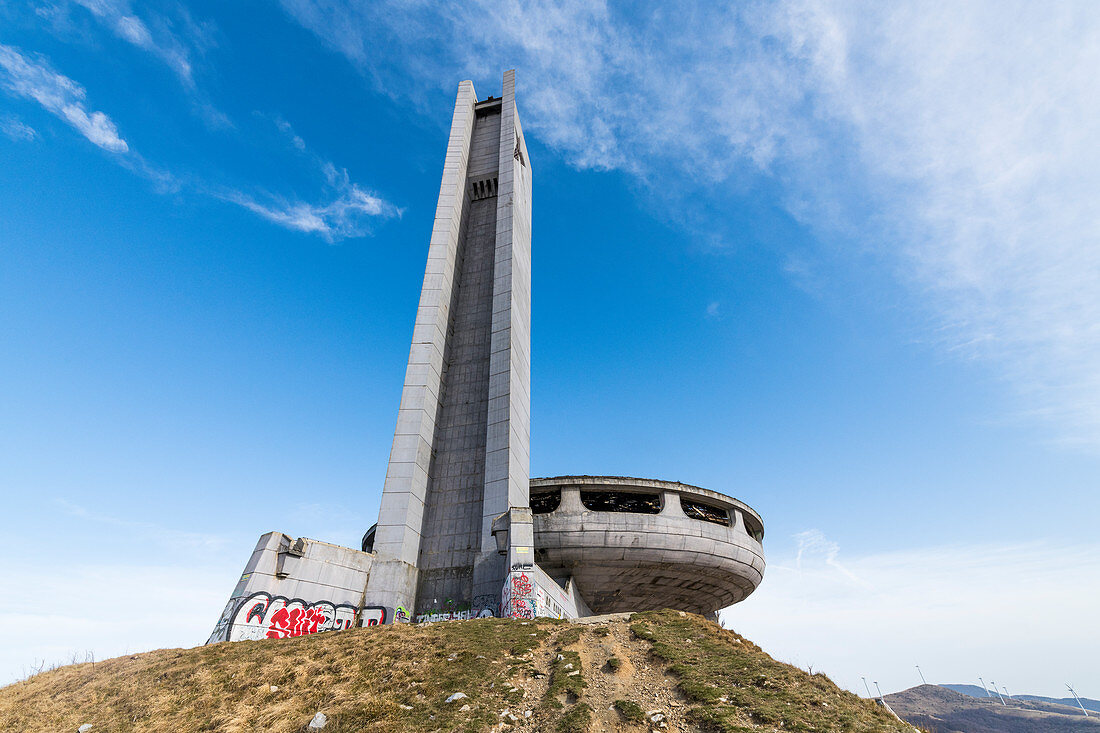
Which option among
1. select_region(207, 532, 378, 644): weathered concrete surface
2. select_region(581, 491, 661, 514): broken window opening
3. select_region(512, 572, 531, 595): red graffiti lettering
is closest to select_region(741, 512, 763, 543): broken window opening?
select_region(581, 491, 661, 514): broken window opening

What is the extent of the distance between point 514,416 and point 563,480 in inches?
200

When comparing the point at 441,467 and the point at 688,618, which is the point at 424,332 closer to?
the point at 441,467

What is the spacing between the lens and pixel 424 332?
1444 inches

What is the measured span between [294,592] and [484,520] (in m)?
10.1

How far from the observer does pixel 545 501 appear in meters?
35.6

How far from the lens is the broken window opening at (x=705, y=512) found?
36094 millimetres

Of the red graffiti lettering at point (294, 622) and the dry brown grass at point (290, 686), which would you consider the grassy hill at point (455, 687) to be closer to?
the dry brown grass at point (290, 686)

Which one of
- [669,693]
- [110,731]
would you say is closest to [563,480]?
[669,693]

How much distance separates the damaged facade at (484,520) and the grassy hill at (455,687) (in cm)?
529

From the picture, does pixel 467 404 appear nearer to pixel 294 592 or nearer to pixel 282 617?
pixel 294 592

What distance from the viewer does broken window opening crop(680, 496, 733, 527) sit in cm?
3609

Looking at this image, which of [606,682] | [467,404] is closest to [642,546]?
[467,404]

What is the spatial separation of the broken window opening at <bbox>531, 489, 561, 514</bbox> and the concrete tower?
2.11 meters

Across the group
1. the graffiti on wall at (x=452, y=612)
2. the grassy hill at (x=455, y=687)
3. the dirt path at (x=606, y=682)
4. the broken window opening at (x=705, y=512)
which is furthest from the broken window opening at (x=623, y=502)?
the dirt path at (x=606, y=682)
